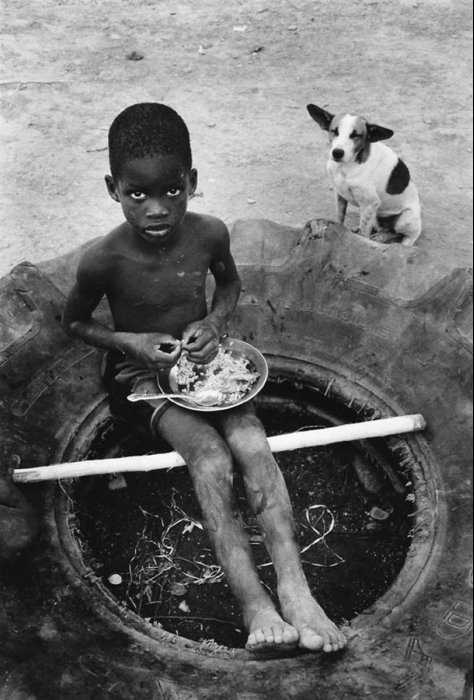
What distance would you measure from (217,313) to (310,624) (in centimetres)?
89

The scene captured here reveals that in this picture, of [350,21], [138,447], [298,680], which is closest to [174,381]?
[138,447]

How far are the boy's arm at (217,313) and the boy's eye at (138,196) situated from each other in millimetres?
353

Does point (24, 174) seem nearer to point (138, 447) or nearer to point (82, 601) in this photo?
point (138, 447)

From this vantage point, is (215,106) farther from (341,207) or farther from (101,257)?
(101,257)

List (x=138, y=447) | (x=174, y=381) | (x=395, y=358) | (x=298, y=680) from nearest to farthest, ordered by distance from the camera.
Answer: (x=298, y=680), (x=174, y=381), (x=395, y=358), (x=138, y=447)

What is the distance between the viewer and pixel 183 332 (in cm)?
192

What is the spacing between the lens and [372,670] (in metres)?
1.54

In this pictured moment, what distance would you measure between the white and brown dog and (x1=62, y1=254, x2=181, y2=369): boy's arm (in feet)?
4.38

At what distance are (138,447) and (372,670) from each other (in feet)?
3.67

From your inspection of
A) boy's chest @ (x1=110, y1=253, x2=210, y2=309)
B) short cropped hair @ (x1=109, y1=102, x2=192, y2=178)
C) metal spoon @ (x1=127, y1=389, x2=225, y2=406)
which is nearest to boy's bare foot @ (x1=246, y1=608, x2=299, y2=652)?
metal spoon @ (x1=127, y1=389, x2=225, y2=406)

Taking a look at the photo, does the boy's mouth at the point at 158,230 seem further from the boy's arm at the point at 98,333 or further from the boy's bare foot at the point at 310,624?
the boy's bare foot at the point at 310,624

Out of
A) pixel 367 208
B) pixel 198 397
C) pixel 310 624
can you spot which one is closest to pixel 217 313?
Answer: pixel 198 397

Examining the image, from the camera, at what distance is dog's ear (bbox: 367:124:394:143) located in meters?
2.72

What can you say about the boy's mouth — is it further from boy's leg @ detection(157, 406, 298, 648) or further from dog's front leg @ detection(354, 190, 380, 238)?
dog's front leg @ detection(354, 190, 380, 238)
